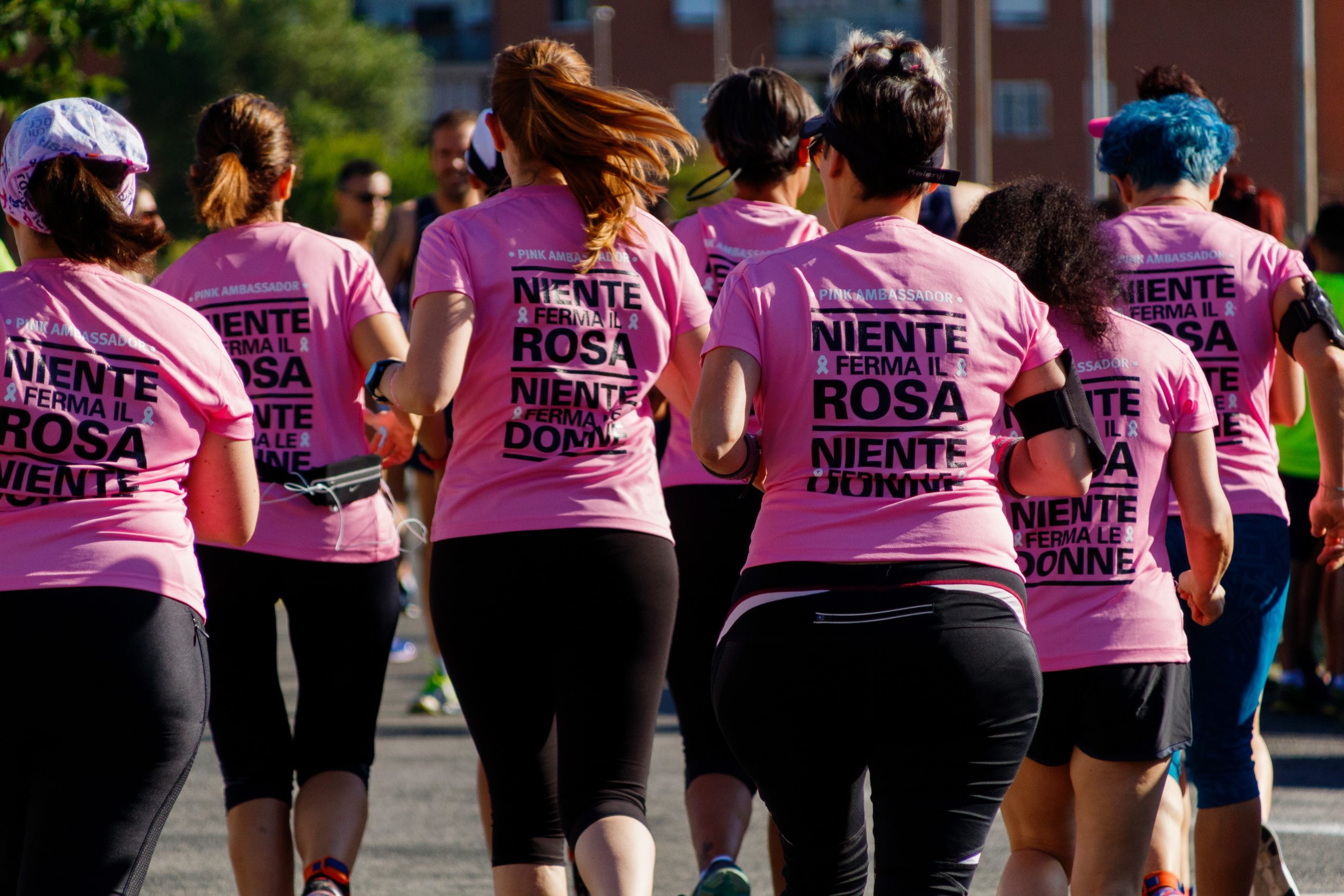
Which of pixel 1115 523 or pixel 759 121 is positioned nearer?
pixel 1115 523

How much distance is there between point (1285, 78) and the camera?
49531mm

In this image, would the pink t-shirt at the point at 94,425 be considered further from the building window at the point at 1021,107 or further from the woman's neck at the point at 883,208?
the building window at the point at 1021,107

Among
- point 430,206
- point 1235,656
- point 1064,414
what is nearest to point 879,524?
point 1064,414

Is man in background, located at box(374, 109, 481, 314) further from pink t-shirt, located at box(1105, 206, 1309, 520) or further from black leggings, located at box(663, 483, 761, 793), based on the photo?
pink t-shirt, located at box(1105, 206, 1309, 520)

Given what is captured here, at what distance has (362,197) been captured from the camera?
8.25m

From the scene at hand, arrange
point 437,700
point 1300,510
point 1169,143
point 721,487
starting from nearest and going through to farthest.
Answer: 1. point 1169,143
2. point 721,487
3. point 1300,510
4. point 437,700

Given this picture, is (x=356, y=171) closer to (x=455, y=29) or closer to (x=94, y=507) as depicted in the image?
(x=94, y=507)

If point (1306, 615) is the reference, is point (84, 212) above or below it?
above

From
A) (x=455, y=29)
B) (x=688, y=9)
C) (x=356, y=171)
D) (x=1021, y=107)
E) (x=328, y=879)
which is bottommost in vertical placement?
(x=328, y=879)

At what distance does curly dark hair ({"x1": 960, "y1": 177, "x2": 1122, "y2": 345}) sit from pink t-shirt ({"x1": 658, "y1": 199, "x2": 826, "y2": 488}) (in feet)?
3.53

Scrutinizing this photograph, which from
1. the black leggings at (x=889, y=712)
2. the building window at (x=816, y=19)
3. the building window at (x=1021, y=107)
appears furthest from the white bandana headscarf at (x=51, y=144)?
the building window at (x=816, y=19)

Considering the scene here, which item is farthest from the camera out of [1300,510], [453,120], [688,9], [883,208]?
[688,9]

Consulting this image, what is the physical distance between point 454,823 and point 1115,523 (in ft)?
10.5

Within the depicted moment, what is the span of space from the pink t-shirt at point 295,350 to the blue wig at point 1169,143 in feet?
6.44
